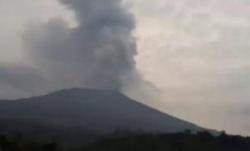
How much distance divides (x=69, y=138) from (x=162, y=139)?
204 ft

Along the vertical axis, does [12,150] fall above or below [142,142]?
below

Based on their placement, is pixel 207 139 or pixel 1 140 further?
pixel 207 139

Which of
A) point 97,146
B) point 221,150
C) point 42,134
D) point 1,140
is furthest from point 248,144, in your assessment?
point 42,134

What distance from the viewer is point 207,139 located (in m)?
127

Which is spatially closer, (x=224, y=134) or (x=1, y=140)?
(x=1, y=140)

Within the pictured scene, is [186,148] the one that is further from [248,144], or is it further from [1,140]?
[1,140]

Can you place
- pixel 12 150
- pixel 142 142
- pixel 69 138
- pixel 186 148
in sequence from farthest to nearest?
pixel 69 138
pixel 142 142
pixel 186 148
pixel 12 150

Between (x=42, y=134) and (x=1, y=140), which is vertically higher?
(x=42, y=134)

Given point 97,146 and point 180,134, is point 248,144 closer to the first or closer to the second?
point 180,134

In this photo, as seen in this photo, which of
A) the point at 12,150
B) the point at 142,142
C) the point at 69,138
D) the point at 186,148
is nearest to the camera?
the point at 12,150

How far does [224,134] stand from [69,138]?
6633 cm

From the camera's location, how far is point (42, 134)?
Answer: 191 meters

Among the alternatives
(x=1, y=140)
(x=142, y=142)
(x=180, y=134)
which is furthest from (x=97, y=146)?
(x=1, y=140)

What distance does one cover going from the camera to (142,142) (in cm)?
12606
